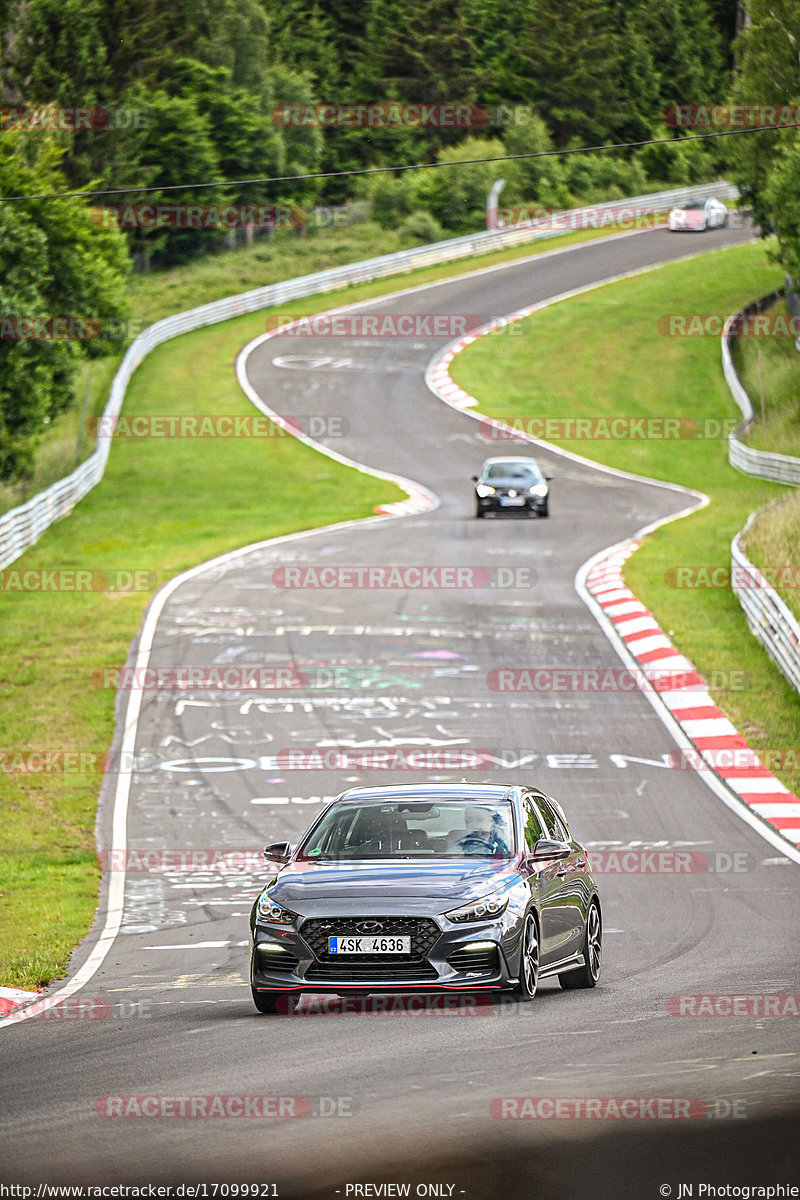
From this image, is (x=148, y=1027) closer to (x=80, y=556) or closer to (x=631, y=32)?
(x=80, y=556)

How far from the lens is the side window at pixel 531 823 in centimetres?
1120

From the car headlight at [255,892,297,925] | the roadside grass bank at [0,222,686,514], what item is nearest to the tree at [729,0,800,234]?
the roadside grass bank at [0,222,686,514]

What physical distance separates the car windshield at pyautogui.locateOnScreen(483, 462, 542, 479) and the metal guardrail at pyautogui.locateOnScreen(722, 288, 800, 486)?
25.6ft

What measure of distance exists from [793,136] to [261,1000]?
164ft

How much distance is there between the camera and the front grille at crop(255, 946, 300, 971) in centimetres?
1008

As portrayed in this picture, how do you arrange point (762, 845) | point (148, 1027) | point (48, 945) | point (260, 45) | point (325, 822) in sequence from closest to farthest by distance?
1. point (148, 1027)
2. point (325, 822)
3. point (48, 945)
4. point (762, 845)
5. point (260, 45)

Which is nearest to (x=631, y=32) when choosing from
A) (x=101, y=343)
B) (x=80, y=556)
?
(x=101, y=343)

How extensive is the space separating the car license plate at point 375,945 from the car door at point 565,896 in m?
1.11

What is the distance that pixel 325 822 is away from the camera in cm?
1130

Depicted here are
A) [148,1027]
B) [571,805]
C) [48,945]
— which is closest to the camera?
[148,1027]
